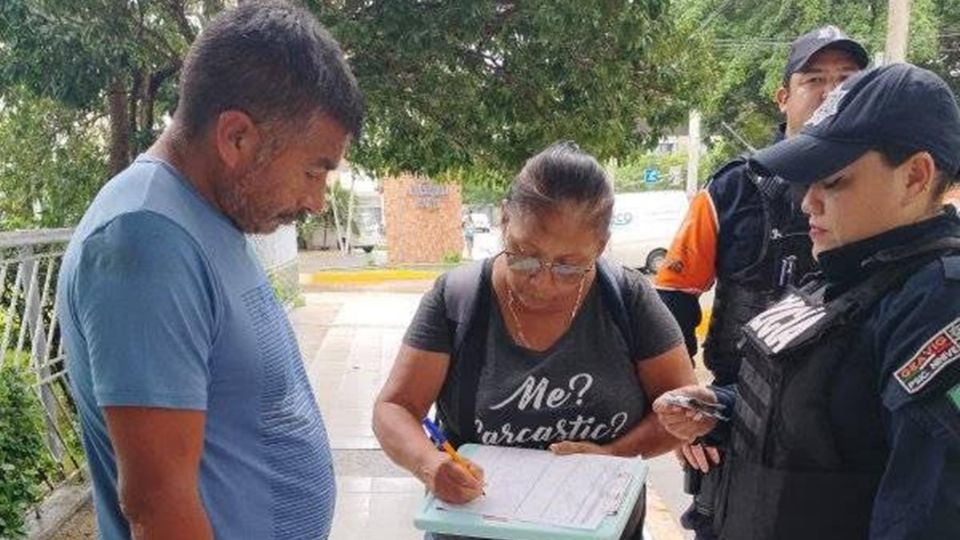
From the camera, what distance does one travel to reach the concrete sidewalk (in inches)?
149

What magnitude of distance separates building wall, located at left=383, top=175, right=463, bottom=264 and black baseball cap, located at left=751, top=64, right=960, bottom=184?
15885 mm

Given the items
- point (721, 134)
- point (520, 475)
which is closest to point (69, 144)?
point (520, 475)

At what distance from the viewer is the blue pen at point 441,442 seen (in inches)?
56.2

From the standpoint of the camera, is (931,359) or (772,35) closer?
(931,359)

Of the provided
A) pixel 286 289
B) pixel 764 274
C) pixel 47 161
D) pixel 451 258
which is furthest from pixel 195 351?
pixel 451 258

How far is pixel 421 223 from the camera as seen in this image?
57.8 ft

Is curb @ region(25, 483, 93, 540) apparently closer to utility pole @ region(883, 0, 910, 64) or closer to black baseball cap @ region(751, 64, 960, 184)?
black baseball cap @ region(751, 64, 960, 184)

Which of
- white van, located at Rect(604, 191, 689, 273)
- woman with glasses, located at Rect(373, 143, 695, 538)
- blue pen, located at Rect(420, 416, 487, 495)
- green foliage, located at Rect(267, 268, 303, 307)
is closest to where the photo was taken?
blue pen, located at Rect(420, 416, 487, 495)

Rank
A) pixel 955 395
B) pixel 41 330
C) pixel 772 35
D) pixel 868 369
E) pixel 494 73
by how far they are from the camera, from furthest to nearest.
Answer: pixel 772 35, pixel 494 73, pixel 41 330, pixel 868 369, pixel 955 395

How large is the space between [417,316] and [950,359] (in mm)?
952

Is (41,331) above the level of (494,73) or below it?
below

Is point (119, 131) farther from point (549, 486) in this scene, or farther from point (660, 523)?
point (549, 486)

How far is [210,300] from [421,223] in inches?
653

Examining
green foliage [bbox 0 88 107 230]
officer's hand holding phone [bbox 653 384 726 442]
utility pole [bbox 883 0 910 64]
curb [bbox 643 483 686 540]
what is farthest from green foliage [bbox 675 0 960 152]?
officer's hand holding phone [bbox 653 384 726 442]
